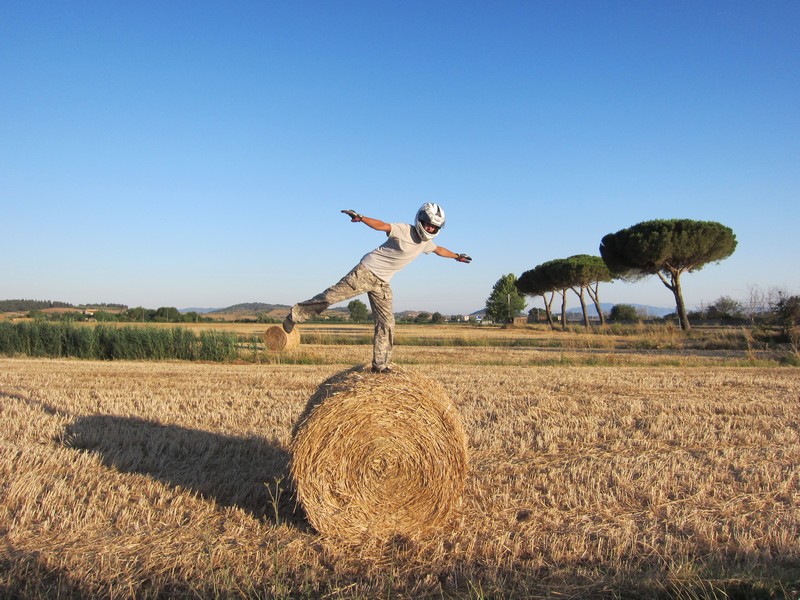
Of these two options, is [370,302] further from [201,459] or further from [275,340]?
[275,340]

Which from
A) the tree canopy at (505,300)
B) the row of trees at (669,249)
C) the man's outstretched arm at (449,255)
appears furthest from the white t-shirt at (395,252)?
the tree canopy at (505,300)

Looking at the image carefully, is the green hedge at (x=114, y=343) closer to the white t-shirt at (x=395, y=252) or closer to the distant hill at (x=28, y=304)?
the white t-shirt at (x=395, y=252)

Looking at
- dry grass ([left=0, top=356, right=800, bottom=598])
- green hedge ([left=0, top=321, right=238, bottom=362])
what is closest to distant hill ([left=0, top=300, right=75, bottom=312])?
green hedge ([left=0, top=321, right=238, bottom=362])

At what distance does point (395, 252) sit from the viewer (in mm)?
6570

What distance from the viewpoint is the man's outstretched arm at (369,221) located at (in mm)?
6031

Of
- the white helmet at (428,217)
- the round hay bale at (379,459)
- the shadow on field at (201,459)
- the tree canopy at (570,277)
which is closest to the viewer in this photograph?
the round hay bale at (379,459)

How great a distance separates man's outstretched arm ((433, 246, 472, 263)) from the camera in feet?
23.2

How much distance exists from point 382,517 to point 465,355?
1967cm

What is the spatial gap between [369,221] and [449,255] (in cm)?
136

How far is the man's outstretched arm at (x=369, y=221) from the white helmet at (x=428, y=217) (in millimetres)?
326

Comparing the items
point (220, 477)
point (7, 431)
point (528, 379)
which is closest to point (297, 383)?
point (528, 379)

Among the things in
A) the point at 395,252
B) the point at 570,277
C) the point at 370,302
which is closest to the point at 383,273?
the point at 395,252

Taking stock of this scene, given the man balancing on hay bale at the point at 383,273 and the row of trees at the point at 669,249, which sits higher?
the row of trees at the point at 669,249

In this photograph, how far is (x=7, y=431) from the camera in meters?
8.23
